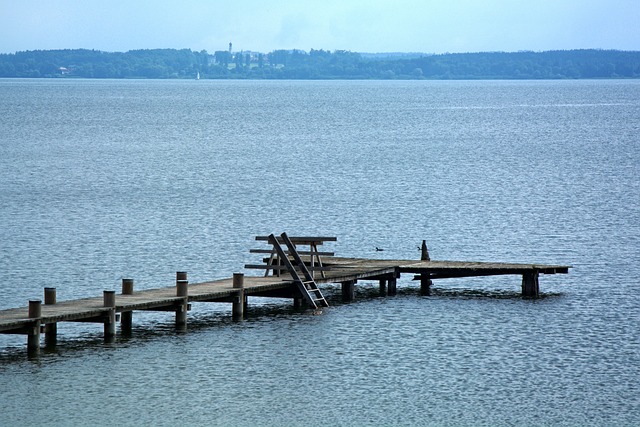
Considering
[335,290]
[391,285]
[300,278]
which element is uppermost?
[300,278]

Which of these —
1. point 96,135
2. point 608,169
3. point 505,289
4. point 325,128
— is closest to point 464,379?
point 505,289

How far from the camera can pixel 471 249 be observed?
50.0 metres

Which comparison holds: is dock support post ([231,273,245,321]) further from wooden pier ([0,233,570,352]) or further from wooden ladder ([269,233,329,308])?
wooden ladder ([269,233,329,308])

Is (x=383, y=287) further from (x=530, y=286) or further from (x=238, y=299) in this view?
(x=238, y=299)

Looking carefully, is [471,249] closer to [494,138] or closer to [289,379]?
[289,379]

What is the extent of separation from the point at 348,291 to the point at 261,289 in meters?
3.81

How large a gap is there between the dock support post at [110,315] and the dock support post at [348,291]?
351 inches

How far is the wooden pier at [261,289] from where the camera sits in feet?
99.7

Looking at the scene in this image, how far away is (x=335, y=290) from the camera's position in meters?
40.7

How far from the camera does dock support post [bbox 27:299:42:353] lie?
29406 mm

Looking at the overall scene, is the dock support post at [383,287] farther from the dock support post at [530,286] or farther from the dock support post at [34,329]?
the dock support post at [34,329]

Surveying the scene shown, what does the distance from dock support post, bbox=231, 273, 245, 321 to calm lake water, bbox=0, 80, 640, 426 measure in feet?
1.43

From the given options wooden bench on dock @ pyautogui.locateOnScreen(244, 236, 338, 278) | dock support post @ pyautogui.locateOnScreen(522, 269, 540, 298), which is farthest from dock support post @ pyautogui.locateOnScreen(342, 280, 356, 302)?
dock support post @ pyautogui.locateOnScreen(522, 269, 540, 298)

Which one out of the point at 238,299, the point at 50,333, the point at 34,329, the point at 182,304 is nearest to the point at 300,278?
the point at 238,299
